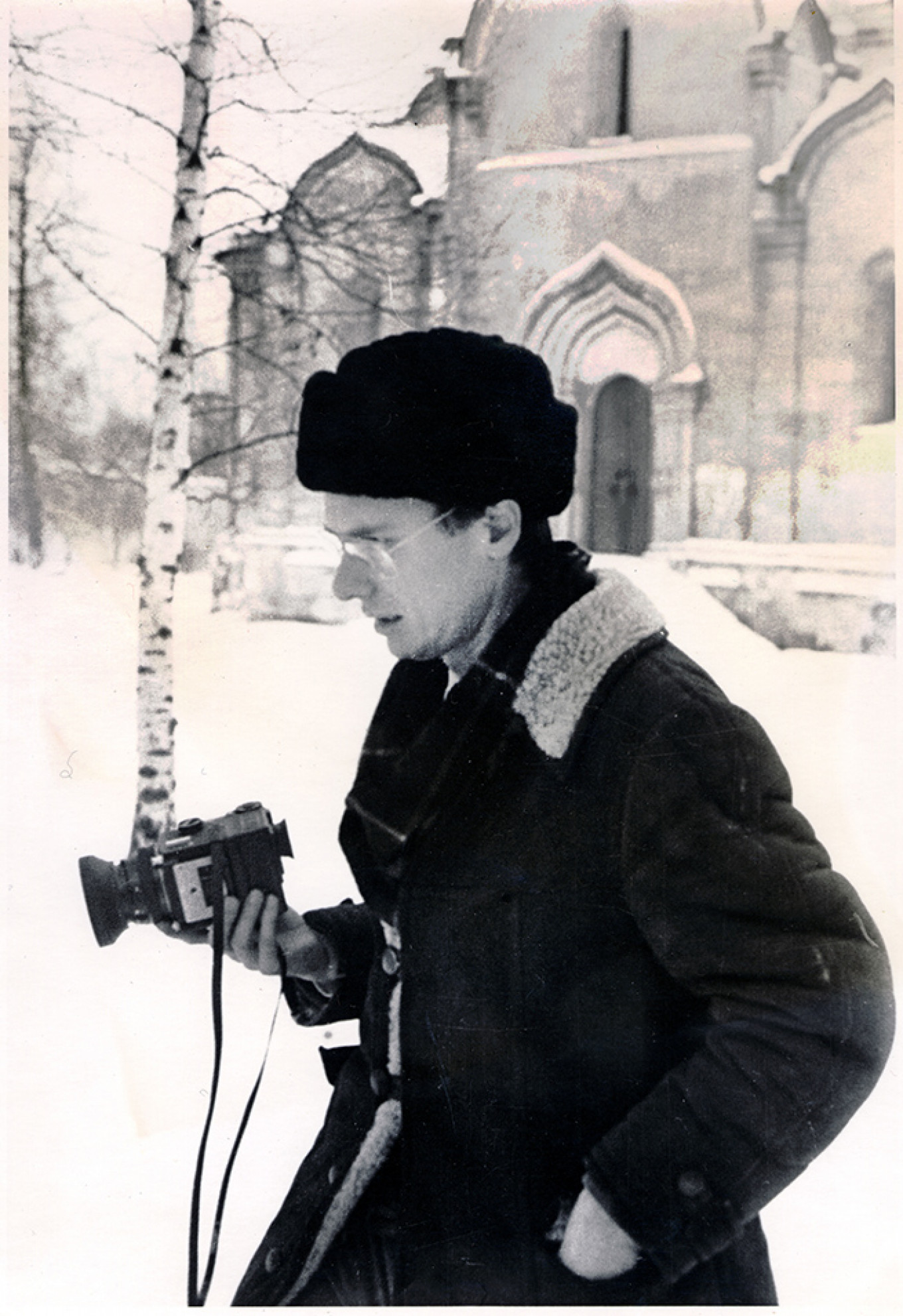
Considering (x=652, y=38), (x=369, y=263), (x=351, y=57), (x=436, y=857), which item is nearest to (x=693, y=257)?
(x=652, y=38)

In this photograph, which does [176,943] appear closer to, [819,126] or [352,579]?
[352,579]

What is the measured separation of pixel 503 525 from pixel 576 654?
0.29 m

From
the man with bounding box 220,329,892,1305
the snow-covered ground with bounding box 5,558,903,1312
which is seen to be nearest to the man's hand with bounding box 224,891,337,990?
the man with bounding box 220,329,892,1305

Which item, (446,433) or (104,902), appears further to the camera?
(104,902)

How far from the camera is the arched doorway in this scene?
230 centimetres

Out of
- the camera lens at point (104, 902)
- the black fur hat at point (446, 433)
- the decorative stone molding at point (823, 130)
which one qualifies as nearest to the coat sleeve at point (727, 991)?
the black fur hat at point (446, 433)

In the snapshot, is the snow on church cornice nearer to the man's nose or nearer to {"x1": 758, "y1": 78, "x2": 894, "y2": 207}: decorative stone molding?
{"x1": 758, "y1": 78, "x2": 894, "y2": 207}: decorative stone molding

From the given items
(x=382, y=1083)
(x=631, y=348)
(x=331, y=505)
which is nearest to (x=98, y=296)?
(x=331, y=505)

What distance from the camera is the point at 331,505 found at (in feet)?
6.84

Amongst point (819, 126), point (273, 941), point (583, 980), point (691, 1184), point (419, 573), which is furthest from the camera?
point (819, 126)

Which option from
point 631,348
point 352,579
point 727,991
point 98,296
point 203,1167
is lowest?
point 203,1167

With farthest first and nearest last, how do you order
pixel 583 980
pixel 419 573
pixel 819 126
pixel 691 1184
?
pixel 819 126 → pixel 419 573 → pixel 583 980 → pixel 691 1184

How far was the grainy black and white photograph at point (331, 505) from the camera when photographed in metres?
2.17

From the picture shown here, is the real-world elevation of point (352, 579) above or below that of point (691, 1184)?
above
